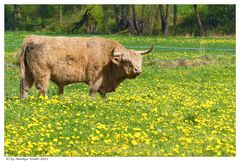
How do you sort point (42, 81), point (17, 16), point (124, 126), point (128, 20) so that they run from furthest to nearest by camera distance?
point (17, 16) → point (128, 20) → point (42, 81) → point (124, 126)

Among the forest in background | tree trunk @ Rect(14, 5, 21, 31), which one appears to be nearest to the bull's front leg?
the forest in background

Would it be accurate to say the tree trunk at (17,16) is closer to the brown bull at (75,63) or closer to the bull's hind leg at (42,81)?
the brown bull at (75,63)

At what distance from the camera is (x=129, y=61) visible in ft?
58.6

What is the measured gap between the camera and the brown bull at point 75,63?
17047mm

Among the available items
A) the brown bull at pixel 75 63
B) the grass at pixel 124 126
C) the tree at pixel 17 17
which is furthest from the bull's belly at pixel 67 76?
the tree at pixel 17 17

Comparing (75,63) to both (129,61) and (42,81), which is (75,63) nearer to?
(42,81)

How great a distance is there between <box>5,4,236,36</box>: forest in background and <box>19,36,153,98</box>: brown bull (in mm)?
37623

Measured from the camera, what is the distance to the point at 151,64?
3275 cm

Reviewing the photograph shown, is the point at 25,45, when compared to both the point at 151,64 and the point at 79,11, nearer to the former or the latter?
the point at 151,64

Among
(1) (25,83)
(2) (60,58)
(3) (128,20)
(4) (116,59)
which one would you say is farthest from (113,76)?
(3) (128,20)

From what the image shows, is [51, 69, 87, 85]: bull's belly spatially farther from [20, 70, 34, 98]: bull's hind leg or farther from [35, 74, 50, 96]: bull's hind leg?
[20, 70, 34, 98]: bull's hind leg

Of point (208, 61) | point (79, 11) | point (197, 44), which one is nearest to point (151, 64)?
point (208, 61)

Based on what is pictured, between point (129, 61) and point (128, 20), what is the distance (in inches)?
1929
